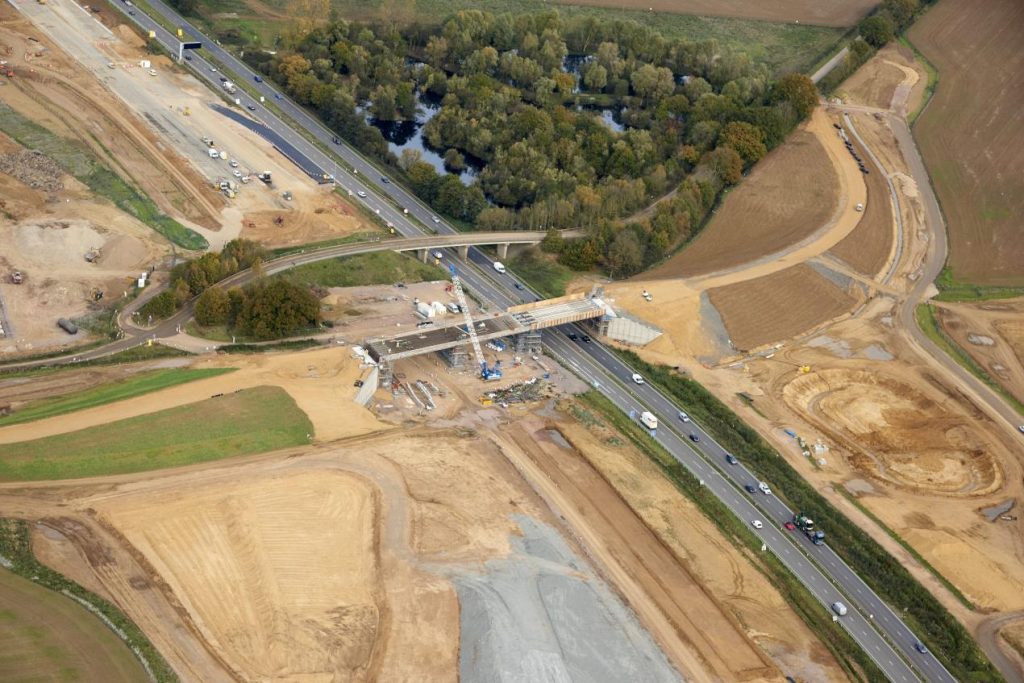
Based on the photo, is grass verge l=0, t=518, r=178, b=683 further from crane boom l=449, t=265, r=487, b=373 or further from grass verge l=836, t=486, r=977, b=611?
grass verge l=836, t=486, r=977, b=611

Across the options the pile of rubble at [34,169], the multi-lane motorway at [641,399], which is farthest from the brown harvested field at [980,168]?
the pile of rubble at [34,169]

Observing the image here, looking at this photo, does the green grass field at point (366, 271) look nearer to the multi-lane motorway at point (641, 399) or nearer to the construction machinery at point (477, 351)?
the multi-lane motorway at point (641, 399)

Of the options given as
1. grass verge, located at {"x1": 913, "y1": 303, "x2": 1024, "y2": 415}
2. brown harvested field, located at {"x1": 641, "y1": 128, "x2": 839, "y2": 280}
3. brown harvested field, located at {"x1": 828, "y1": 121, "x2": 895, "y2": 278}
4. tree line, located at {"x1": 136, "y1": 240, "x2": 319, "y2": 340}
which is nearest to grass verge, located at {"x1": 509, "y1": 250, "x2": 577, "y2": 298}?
brown harvested field, located at {"x1": 641, "y1": 128, "x2": 839, "y2": 280}

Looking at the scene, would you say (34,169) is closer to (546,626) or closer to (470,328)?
(470,328)

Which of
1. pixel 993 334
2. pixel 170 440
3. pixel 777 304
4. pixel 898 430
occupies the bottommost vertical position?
pixel 898 430

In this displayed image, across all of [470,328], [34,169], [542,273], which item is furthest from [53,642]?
[34,169]

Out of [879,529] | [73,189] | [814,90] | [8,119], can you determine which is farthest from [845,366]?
[8,119]

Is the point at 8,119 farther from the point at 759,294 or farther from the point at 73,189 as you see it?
the point at 759,294
